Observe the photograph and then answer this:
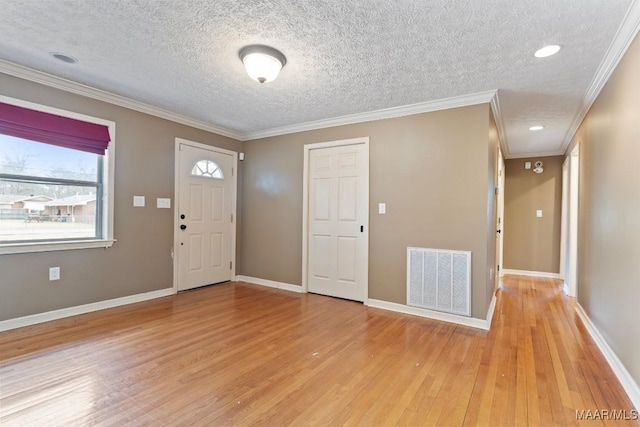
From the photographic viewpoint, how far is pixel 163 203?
4.14 meters

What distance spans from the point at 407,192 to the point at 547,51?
6.03 ft

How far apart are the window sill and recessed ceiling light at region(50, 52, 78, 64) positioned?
1.78 m

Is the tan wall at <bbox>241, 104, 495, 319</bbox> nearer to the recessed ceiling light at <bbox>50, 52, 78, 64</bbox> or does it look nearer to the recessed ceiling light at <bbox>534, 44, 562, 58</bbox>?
the recessed ceiling light at <bbox>534, 44, 562, 58</bbox>

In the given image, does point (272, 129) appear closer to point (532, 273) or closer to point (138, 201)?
point (138, 201)

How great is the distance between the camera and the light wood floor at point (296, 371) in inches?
70.8

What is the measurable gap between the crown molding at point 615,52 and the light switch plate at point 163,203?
4.74m

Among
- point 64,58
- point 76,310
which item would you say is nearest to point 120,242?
point 76,310

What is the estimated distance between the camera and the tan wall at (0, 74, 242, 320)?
2.99 m

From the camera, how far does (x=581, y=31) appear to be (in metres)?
2.16

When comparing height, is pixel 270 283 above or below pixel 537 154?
below

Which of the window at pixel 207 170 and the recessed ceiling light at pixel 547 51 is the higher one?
the recessed ceiling light at pixel 547 51

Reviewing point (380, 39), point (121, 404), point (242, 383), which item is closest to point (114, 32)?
point (380, 39)

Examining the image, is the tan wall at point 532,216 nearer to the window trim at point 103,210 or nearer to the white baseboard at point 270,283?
the white baseboard at point 270,283

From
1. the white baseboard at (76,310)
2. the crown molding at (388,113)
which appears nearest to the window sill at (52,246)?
the white baseboard at (76,310)
